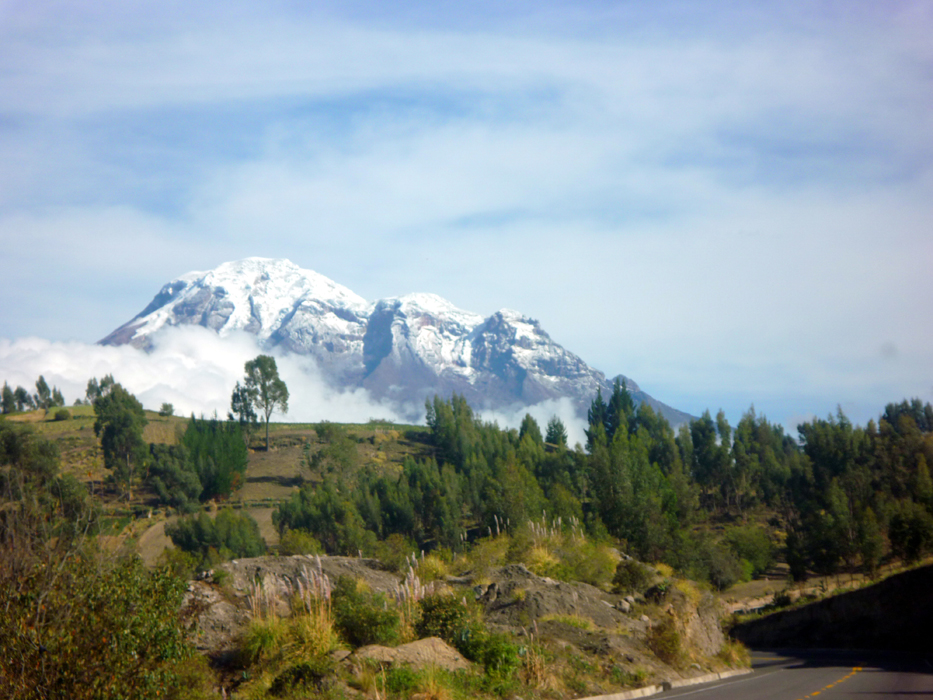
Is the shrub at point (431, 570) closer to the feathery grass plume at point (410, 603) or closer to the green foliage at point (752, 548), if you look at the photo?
the feathery grass plume at point (410, 603)

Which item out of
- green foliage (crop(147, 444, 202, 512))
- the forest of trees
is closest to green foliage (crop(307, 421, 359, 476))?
the forest of trees

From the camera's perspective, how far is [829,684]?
19266 millimetres

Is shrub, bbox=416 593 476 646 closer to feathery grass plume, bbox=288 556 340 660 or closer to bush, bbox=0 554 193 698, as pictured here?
feathery grass plume, bbox=288 556 340 660

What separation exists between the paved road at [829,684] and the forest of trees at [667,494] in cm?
2069

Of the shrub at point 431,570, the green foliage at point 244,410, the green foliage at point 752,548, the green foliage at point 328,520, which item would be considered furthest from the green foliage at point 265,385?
the shrub at point 431,570

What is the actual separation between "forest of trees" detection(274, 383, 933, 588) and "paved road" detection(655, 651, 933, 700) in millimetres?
20692

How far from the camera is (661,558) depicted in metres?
55.0

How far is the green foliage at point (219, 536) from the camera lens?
74812 mm

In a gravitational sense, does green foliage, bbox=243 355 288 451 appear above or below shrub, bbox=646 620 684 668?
above

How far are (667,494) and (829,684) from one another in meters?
51.5

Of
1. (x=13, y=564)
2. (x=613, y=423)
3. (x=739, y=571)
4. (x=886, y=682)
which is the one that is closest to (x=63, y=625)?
(x=13, y=564)

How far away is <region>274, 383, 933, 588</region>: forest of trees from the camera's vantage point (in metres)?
62.1

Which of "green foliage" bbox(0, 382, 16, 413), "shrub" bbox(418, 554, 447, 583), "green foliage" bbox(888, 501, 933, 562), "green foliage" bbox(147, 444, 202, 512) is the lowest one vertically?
"green foliage" bbox(888, 501, 933, 562)

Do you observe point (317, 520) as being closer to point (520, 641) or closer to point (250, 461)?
point (250, 461)
